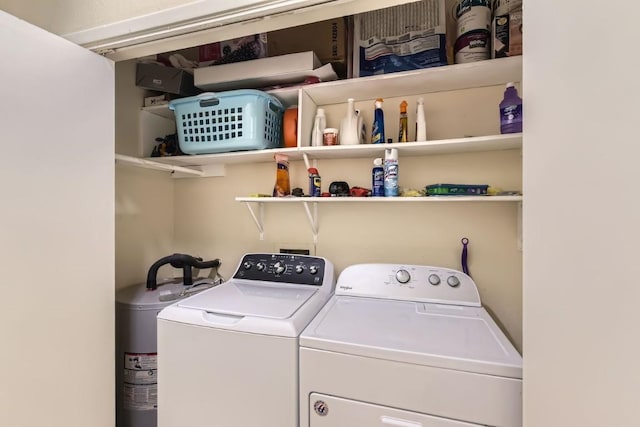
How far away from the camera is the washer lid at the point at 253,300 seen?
1158 mm

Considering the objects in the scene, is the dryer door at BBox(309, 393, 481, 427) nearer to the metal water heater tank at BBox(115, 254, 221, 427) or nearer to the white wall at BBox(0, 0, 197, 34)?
the metal water heater tank at BBox(115, 254, 221, 427)

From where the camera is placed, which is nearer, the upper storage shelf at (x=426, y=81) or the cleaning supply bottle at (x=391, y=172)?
the upper storage shelf at (x=426, y=81)

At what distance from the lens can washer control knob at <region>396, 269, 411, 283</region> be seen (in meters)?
1.44

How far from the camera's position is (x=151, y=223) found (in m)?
1.90

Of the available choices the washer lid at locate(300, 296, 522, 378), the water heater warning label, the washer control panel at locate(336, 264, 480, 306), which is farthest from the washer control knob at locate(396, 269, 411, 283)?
the water heater warning label

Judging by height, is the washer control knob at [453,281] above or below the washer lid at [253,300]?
above

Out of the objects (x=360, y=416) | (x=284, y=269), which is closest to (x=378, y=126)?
(x=284, y=269)

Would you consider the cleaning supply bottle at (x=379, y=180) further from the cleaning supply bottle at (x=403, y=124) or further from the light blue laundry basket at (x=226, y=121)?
the light blue laundry basket at (x=226, y=121)
